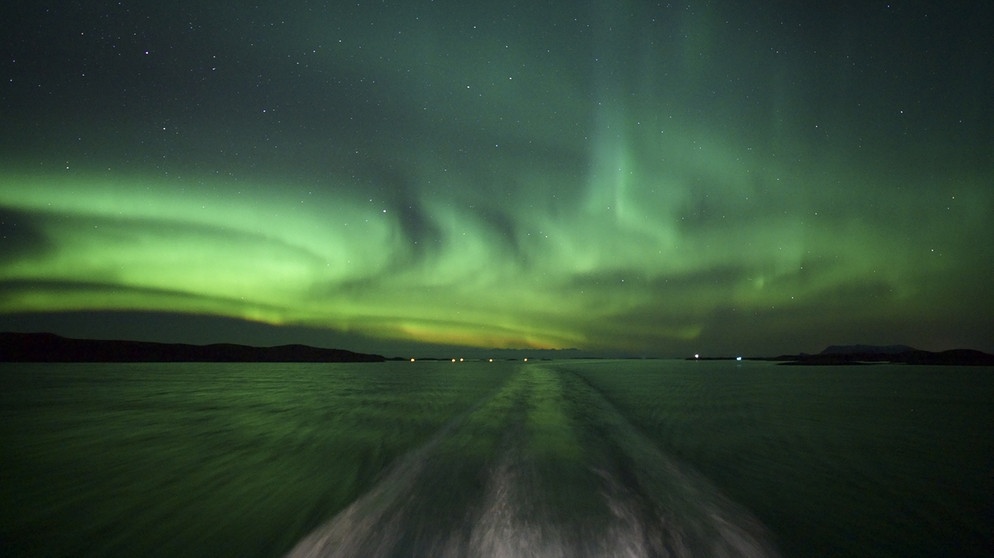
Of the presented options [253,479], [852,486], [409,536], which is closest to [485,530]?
[409,536]

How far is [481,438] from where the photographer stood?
15633 mm

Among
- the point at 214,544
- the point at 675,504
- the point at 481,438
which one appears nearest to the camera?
the point at 214,544

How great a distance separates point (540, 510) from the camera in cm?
815

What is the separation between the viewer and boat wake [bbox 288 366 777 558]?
7.00 metres

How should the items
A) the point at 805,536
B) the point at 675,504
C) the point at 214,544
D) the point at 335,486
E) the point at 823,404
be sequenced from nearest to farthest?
the point at 214,544 → the point at 805,536 → the point at 675,504 → the point at 335,486 → the point at 823,404

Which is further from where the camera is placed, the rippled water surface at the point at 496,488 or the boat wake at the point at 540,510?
the rippled water surface at the point at 496,488

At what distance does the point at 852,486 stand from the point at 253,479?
1468 cm

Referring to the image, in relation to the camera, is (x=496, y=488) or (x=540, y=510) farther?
(x=496, y=488)

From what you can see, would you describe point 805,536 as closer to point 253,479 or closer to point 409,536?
point 409,536

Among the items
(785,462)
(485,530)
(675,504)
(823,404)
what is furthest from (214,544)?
(823,404)

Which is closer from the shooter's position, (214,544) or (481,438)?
(214,544)

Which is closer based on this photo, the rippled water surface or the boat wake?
the boat wake

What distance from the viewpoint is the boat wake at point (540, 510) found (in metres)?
7.00

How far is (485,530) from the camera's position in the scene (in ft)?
24.3
